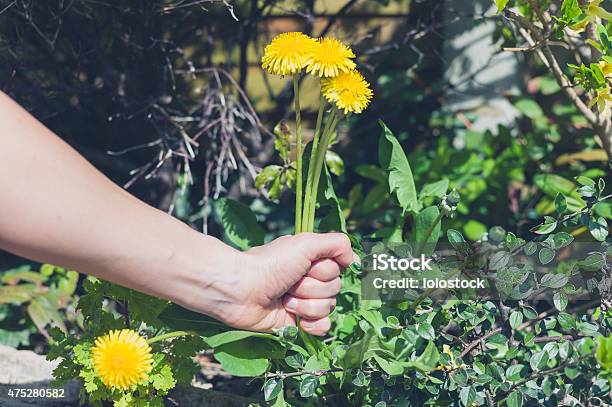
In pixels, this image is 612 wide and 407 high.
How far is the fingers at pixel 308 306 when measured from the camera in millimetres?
1470

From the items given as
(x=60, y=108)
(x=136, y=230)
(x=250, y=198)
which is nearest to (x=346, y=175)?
(x=250, y=198)

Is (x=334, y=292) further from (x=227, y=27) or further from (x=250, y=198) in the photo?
(x=227, y=27)

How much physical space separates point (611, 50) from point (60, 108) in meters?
1.66

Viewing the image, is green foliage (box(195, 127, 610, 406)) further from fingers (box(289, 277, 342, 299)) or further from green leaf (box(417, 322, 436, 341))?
fingers (box(289, 277, 342, 299))

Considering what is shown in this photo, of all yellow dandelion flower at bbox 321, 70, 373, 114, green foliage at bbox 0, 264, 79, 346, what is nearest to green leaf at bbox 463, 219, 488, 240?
yellow dandelion flower at bbox 321, 70, 373, 114

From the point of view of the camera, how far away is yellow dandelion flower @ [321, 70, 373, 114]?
1.38 metres

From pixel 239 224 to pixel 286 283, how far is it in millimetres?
340

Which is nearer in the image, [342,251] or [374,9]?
[342,251]

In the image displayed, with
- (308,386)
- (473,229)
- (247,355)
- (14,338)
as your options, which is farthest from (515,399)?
(14,338)

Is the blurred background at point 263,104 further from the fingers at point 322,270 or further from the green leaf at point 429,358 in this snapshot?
the green leaf at point 429,358

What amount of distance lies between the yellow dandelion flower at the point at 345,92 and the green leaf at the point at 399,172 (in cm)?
24

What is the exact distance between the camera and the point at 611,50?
1497 mm

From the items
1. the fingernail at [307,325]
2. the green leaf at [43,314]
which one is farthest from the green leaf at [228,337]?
the green leaf at [43,314]

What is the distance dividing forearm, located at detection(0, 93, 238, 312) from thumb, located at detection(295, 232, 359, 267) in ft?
0.71
